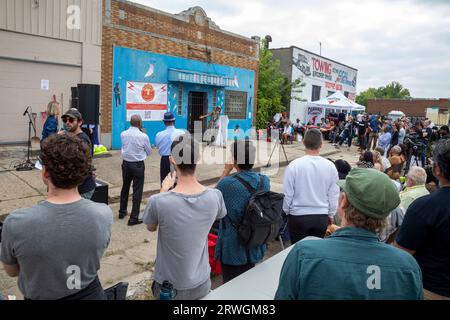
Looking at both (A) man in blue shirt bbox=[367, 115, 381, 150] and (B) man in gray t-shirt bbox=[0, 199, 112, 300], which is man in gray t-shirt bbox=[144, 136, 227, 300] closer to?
(B) man in gray t-shirt bbox=[0, 199, 112, 300]

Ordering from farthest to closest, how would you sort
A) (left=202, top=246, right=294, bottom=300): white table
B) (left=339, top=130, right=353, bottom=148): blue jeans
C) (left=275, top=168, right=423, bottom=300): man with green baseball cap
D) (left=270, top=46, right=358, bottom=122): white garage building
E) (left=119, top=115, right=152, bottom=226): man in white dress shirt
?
(left=270, top=46, right=358, bottom=122): white garage building
(left=339, top=130, right=353, bottom=148): blue jeans
(left=119, top=115, right=152, bottom=226): man in white dress shirt
(left=202, top=246, right=294, bottom=300): white table
(left=275, top=168, right=423, bottom=300): man with green baseball cap

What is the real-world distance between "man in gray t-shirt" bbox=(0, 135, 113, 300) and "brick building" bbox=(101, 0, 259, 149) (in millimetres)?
10761

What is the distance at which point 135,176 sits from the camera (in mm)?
5828

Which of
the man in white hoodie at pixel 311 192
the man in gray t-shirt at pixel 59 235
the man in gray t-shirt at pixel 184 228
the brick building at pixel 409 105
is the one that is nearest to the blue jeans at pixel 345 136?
the man in white hoodie at pixel 311 192

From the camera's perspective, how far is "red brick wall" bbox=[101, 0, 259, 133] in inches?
473

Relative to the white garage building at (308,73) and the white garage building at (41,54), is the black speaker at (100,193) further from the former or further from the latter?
the white garage building at (308,73)

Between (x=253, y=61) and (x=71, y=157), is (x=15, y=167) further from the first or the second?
(x=253, y=61)

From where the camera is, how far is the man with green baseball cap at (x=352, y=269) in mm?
1395

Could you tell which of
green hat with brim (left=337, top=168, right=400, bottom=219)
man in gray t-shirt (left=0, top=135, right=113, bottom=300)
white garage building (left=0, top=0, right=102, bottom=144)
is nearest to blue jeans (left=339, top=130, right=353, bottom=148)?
white garage building (left=0, top=0, right=102, bottom=144)

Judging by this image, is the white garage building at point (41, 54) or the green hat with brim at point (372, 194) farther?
the white garage building at point (41, 54)

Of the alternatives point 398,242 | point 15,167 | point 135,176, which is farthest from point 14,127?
point 398,242

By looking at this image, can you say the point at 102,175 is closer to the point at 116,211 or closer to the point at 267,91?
the point at 116,211

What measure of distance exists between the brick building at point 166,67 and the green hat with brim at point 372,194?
1158 centimetres

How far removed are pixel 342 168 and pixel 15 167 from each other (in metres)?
7.64
